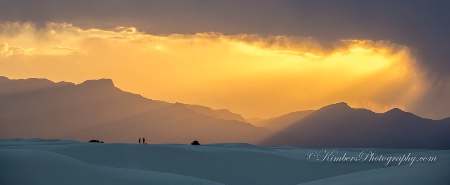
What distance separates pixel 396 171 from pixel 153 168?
15.6 metres

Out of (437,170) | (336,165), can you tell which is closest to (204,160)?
(336,165)

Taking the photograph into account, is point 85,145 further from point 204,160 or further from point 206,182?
point 206,182

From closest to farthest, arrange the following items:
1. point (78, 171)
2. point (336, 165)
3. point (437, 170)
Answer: point (437, 170), point (78, 171), point (336, 165)

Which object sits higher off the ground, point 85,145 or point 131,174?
point 85,145

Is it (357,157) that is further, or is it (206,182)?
(357,157)

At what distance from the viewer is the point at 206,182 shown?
2514cm

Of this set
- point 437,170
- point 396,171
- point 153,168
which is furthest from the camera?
point 153,168

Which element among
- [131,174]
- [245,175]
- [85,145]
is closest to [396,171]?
[131,174]

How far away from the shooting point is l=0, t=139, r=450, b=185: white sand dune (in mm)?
22922

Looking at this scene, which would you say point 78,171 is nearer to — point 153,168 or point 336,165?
point 153,168

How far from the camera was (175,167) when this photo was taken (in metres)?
36.4

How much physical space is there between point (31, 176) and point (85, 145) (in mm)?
14318

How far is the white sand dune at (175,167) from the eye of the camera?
75.2 feet

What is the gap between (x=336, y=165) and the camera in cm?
3988
